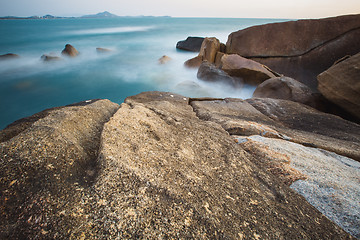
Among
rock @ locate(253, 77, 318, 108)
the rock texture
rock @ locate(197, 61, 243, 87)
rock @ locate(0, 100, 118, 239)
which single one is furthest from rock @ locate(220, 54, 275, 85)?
rock @ locate(0, 100, 118, 239)

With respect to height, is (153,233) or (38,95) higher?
(153,233)

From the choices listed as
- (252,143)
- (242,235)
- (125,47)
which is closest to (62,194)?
(242,235)

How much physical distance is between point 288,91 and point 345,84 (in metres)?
1.27

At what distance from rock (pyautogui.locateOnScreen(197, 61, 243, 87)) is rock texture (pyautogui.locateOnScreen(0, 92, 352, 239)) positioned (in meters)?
5.92

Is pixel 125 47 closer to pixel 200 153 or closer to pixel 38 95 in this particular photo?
pixel 38 95

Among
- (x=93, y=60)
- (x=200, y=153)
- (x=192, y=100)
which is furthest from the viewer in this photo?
(x=93, y=60)

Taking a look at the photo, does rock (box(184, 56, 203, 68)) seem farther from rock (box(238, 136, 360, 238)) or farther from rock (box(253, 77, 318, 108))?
rock (box(238, 136, 360, 238))

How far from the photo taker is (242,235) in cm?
107

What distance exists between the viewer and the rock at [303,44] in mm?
6652

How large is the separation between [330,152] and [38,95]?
10.2 meters

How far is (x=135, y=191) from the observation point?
1153 millimetres

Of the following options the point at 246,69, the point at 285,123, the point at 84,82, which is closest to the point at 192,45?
the point at 84,82

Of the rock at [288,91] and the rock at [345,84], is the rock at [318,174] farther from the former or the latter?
the rock at [288,91]

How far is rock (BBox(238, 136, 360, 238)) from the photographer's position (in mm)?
1375
